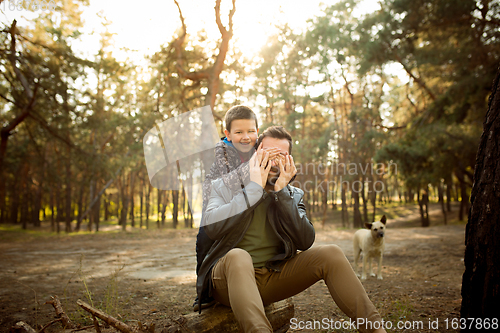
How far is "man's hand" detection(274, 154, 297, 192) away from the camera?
93.8 inches

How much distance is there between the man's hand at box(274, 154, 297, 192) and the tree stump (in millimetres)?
1015

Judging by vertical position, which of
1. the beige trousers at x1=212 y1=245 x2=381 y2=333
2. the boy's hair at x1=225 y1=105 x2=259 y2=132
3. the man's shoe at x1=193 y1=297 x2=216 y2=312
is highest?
the boy's hair at x1=225 y1=105 x2=259 y2=132

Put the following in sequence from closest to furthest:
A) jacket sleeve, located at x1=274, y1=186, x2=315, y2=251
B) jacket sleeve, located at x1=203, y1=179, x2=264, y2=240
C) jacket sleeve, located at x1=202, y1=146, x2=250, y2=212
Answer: jacket sleeve, located at x1=203, y1=179, x2=264, y2=240 < jacket sleeve, located at x1=274, y1=186, x2=315, y2=251 < jacket sleeve, located at x1=202, y1=146, x2=250, y2=212

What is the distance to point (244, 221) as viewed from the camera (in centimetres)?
236

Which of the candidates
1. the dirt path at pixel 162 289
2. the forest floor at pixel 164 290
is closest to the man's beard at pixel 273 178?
the forest floor at pixel 164 290

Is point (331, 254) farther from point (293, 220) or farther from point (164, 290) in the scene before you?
point (164, 290)

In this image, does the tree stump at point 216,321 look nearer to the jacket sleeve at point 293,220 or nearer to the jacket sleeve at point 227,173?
the jacket sleeve at point 293,220

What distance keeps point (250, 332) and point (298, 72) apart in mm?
21754

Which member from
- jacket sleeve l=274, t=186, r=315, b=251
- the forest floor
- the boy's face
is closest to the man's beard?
jacket sleeve l=274, t=186, r=315, b=251

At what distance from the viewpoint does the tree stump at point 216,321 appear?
227 cm

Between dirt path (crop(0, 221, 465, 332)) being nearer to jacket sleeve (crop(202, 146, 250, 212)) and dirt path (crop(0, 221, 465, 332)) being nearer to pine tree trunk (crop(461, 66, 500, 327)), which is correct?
pine tree trunk (crop(461, 66, 500, 327))

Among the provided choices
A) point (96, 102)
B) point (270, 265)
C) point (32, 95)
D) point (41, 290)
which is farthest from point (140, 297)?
point (96, 102)

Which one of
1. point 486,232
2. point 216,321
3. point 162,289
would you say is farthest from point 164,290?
point 486,232

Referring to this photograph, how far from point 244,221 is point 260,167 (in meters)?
0.42
